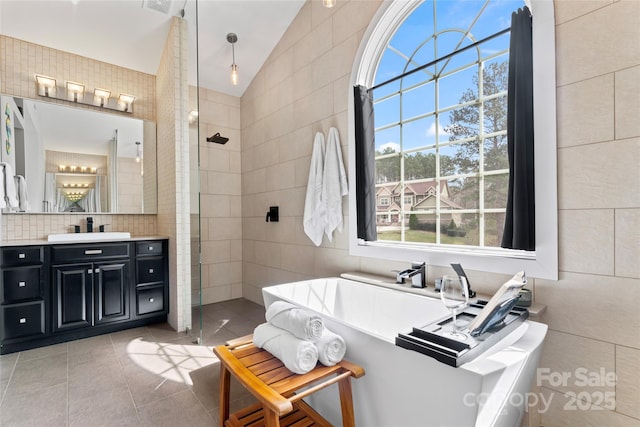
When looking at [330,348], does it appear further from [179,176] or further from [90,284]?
[90,284]

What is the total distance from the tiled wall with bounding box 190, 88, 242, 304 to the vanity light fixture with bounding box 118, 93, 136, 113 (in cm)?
79

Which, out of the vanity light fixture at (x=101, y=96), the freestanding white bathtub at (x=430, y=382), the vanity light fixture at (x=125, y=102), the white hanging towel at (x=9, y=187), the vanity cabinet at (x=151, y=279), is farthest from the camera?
the vanity light fixture at (x=125, y=102)

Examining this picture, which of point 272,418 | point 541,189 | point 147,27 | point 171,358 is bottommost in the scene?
point 171,358

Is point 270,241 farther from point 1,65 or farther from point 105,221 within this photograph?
point 1,65

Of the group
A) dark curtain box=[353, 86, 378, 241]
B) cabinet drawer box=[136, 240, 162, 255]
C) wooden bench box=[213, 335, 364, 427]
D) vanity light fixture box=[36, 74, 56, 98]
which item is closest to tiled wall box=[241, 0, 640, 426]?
dark curtain box=[353, 86, 378, 241]

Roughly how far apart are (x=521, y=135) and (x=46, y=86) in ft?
14.3

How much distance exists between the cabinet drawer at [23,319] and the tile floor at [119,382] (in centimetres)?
17

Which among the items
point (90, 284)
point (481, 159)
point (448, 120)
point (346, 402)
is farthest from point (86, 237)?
point (481, 159)

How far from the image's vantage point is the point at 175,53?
10.0 feet

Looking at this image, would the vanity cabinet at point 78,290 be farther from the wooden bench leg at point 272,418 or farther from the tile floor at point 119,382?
the wooden bench leg at point 272,418

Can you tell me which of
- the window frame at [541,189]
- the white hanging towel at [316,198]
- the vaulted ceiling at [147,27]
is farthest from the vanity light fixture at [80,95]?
the window frame at [541,189]

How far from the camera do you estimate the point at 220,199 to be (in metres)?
4.04

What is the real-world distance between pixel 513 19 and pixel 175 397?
3.03m

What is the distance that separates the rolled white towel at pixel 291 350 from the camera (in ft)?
4.58
